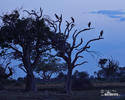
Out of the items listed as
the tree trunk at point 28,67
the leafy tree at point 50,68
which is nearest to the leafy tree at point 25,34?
the tree trunk at point 28,67

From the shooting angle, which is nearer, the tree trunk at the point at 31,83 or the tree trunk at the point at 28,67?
the tree trunk at the point at 28,67

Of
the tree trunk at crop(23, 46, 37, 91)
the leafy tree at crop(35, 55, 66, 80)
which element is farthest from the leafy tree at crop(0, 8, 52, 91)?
the leafy tree at crop(35, 55, 66, 80)

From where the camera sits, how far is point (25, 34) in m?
34.6

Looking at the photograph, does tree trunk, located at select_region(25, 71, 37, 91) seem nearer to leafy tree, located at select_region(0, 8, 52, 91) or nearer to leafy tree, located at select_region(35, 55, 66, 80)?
leafy tree, located at select_region(0, 8, 52, 91)

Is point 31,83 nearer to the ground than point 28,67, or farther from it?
nearer to the ground

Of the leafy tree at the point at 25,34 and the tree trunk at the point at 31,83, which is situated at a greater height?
the leafy tree at the point at 25,34

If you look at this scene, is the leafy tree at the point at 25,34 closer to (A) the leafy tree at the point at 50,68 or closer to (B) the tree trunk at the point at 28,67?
(B) the tree trunk at the point at 28,67

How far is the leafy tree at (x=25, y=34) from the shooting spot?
34625 mm

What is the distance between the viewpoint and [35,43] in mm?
36625

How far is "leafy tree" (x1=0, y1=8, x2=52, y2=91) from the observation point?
34.6 metres

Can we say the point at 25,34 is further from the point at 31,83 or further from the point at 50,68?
the point at 50,68

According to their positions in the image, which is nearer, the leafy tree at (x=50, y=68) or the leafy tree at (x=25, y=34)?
the leafy tree at (x=25, y=34)

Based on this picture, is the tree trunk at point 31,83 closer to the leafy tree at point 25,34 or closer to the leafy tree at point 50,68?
the leafy tree at point 25,34

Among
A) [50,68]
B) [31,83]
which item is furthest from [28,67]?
[50,68]
